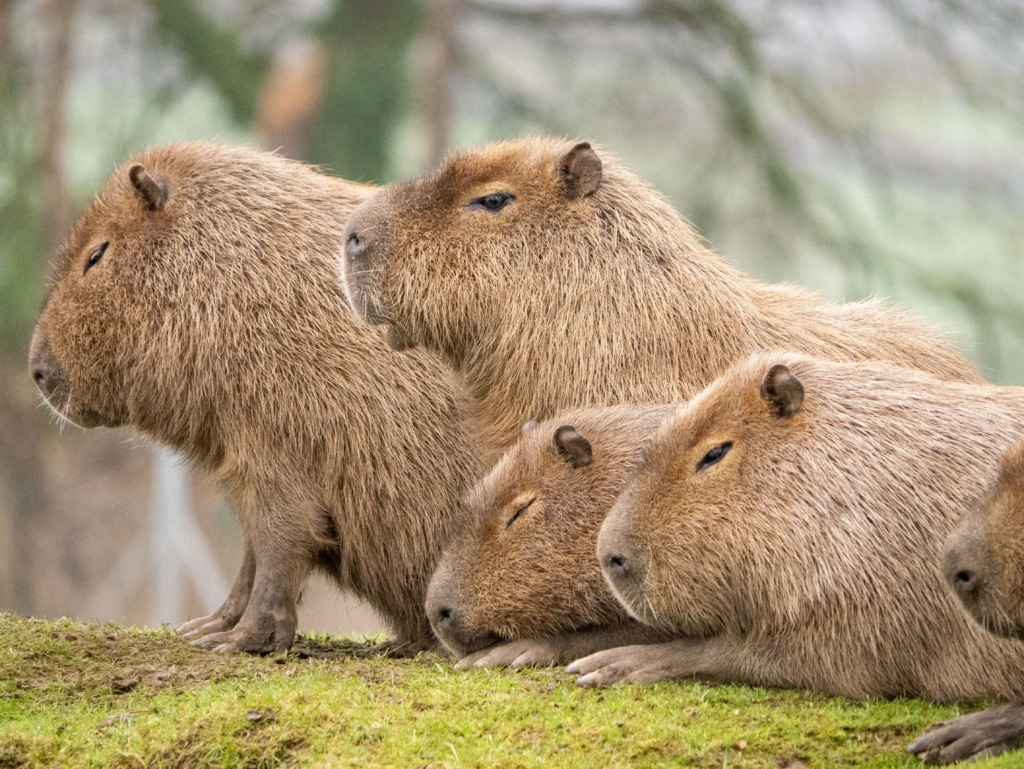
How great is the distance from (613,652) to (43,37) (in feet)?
50.7

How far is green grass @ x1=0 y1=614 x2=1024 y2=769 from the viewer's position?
446cm

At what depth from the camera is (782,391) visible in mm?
5195

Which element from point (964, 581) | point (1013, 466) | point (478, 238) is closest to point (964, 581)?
point (964, 581)

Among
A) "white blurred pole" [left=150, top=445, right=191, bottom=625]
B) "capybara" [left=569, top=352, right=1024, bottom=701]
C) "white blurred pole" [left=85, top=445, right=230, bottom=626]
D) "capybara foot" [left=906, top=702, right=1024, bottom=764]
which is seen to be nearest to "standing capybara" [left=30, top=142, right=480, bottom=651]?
"capybara" [left=569, top=352, right=1024, bottom=701]

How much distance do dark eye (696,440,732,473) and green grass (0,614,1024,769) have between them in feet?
2.70

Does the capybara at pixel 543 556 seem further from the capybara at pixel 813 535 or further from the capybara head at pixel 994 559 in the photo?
the capybara head at pixel 994 559

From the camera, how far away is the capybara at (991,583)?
419 centimetres

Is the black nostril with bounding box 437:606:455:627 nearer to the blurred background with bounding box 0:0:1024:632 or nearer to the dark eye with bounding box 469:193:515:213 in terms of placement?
the dark eye with bounding box 469:193:515:213

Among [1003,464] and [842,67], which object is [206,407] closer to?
[1003,464]

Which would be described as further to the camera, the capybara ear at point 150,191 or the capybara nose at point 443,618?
the capybara ear at point 150,191

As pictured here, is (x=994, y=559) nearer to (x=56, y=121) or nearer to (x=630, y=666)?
(x=630, y=666)

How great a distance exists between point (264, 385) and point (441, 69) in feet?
36.8

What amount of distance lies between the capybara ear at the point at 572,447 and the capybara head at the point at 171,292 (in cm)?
134

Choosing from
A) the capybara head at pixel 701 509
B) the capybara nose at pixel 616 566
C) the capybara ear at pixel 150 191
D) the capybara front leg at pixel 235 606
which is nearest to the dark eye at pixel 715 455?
the capybara head at pixel 701 509
